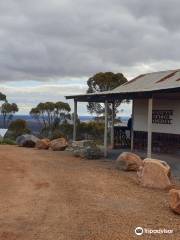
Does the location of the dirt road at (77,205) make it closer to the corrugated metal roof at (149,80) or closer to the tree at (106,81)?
the corrugated metal roof at (149,80)

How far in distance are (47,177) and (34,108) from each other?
32.3 m

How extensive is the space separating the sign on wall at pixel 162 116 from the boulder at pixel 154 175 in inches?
313

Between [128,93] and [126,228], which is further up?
[128,93]

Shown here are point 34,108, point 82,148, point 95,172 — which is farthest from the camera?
point 34,108

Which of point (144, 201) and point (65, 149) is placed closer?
point (144, 201)

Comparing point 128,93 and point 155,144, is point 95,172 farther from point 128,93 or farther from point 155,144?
point 155,144

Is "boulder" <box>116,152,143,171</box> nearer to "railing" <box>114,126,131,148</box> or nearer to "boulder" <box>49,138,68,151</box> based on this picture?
"boulder" <box>49,138,68,151</box>

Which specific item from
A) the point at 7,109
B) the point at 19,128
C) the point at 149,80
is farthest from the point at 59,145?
the point at 7,109

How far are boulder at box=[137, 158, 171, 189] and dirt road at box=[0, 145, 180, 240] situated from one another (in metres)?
0.32

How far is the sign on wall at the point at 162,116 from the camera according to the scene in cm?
2048

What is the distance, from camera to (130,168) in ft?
50.7

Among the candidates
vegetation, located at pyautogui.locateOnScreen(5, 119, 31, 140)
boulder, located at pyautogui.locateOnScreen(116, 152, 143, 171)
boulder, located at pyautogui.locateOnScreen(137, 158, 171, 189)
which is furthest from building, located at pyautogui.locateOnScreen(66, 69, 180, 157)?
vegetation, located at pyautogui.locateOnScreen(5, 119, 31, 140)

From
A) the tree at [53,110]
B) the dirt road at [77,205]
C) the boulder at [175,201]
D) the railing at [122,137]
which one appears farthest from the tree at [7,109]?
the boulder at [175,201]

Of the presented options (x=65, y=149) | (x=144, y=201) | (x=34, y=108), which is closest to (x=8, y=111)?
(x=34, y=108)
